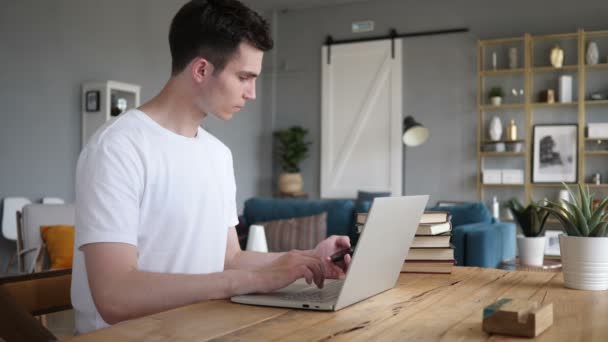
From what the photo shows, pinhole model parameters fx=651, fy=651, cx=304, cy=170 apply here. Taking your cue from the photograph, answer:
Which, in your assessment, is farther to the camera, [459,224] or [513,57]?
[513,57]

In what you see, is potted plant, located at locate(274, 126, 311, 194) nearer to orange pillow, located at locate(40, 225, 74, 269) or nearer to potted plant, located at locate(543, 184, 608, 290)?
orange pillow, located at locate(40, 225, 74, 269)

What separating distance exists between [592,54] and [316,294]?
6.88 m

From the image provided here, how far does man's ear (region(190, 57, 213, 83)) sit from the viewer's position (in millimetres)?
1598

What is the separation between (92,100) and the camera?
6152mm

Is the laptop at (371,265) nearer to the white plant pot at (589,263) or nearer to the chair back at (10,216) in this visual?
the white plant pot at (589,263)

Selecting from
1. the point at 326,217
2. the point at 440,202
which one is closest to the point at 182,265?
the point at 326,217

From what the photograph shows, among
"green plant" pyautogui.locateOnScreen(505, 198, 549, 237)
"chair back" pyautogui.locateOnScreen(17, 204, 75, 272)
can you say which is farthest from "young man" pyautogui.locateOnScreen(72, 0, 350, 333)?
"chair back" pyautogui.locateOnScreen(17, 204, 75, 272)

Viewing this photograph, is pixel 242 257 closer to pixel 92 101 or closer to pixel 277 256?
pixel 277 256

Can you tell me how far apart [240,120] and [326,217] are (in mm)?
3894

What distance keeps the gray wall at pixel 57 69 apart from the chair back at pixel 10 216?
104 millimetres

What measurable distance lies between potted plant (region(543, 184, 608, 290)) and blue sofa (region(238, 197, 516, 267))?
210cm

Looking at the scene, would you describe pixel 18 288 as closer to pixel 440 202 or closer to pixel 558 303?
pixel 558 303

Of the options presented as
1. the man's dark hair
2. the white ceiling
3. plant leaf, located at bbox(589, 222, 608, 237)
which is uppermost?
the white ceiling

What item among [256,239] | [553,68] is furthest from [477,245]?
[553,68]
